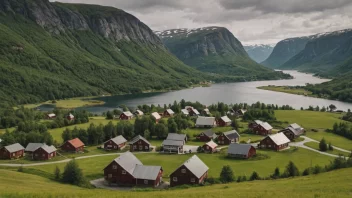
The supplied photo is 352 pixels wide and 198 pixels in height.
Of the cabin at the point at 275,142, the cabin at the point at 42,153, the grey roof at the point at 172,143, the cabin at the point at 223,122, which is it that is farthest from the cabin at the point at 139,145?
the cabin at the point at 223,122

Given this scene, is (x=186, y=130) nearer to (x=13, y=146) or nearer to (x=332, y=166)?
(x=13, y=146)

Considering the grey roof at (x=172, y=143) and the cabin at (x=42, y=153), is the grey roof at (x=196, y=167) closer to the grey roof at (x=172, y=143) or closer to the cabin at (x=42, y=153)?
the grey roof at (x=172, y=143)

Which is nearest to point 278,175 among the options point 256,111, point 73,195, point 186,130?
point 73,195

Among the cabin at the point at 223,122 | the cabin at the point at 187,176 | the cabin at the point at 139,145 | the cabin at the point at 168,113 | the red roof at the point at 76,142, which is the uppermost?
the cabin at the point at 168,113

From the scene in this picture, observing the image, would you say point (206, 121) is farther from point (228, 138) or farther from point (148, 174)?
point (148, 174)

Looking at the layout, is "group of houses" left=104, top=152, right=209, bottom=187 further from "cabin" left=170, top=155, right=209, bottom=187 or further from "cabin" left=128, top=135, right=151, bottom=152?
"cabin" left=128, top=135, right=151, bottom=152

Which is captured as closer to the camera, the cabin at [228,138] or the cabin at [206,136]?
the cabin at [228,138]
